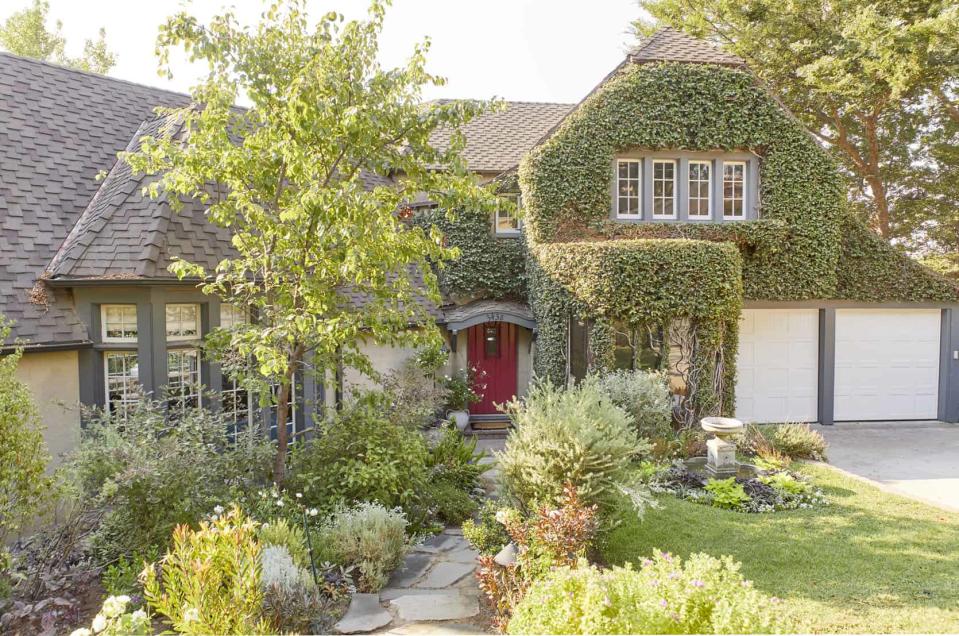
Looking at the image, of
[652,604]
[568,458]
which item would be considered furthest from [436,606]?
[652,604]

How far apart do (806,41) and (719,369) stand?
990cm

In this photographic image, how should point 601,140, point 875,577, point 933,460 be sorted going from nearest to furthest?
1. point 875,577
2. point 933,460
3. point 601,140

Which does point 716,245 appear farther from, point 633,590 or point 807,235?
point 633,590

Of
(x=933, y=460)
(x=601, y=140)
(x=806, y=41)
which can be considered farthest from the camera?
(x=806, y=41)

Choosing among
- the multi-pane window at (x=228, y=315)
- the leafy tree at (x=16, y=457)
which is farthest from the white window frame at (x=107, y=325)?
the leafy tree at (x=16, y=457)

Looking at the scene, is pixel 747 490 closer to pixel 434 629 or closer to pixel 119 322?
pixel 434 629

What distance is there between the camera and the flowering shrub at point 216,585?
3789 mm

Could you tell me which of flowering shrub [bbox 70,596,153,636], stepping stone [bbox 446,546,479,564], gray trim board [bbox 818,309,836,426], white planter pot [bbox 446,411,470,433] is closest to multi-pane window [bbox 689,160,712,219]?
gray trim board [bbox 818,309,836,426]

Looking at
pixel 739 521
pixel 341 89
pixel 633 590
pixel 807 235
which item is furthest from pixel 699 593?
pixel 807 235

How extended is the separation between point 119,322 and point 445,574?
5.50 meters

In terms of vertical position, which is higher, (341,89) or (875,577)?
(341,89)

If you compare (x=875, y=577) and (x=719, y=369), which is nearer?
(x=875, y=577)

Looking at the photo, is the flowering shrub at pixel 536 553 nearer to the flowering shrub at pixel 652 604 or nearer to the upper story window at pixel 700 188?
the flowering shrub at pixel 652 604

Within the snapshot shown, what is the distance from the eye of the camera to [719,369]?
1135cm
